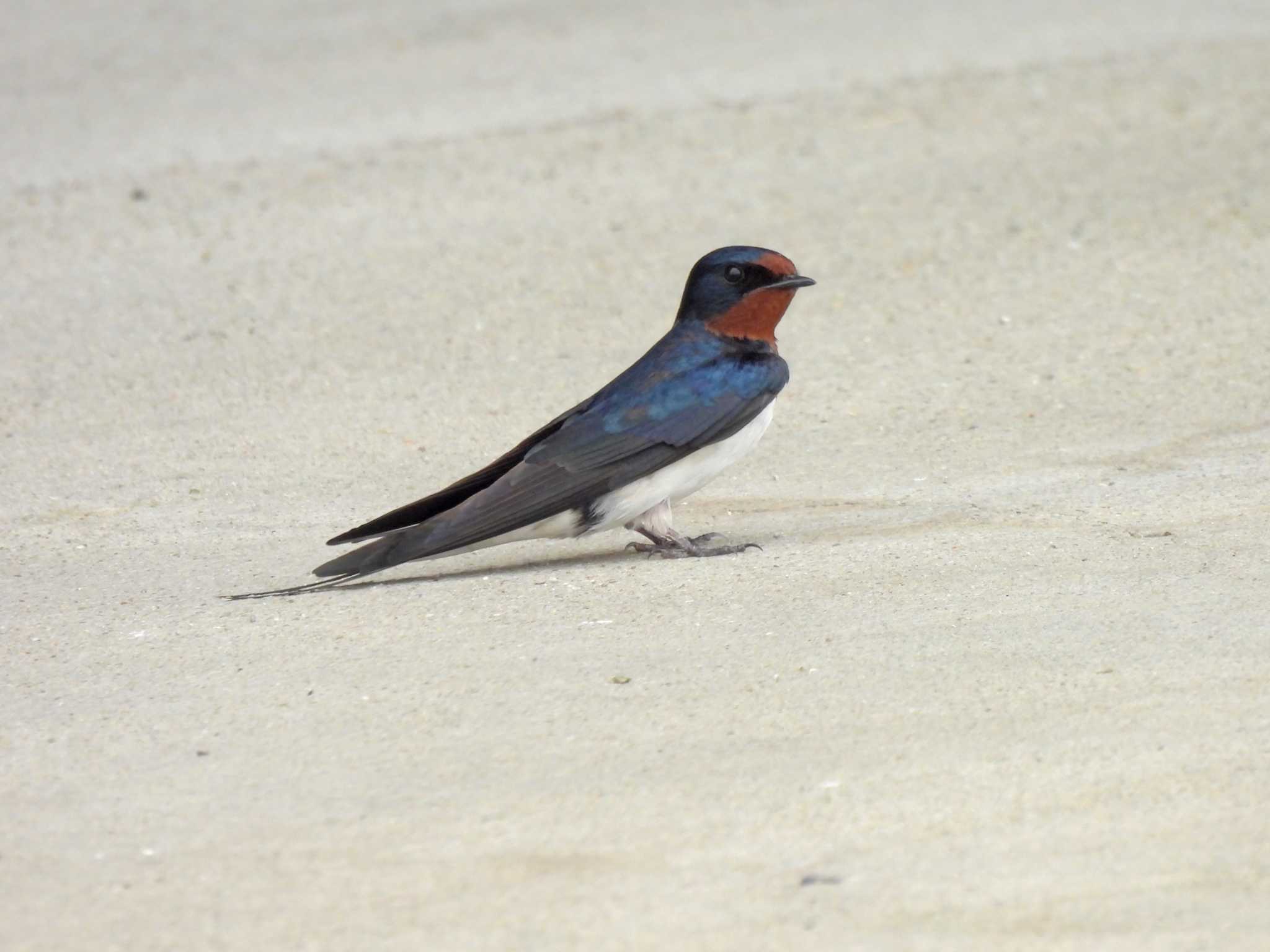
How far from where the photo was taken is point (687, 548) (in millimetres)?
5168

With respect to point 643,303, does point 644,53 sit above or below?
above

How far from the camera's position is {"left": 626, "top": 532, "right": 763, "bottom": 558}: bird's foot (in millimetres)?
5156

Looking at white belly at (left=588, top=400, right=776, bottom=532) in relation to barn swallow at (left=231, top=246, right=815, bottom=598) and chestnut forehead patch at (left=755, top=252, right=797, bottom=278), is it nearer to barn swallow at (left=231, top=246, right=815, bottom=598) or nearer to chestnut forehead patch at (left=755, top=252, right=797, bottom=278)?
barn swallow at (left=231, top=246, right=815, bottom=598)

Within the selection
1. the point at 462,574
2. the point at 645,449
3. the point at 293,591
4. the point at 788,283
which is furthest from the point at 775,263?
the point at 293,591

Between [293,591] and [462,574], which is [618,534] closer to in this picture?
[462,574]

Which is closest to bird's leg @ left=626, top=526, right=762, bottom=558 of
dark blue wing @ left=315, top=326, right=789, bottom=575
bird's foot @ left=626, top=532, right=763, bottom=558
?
bird's foot @ left=626, top=532, right=763, bottom=558

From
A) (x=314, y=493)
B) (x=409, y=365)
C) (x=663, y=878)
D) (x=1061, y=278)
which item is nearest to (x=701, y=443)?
(x=314, y=493)

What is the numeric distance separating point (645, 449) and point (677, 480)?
136 millimetres

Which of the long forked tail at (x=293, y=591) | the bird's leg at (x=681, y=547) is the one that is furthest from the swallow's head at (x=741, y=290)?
the long forked tail at (x=293, y=591)

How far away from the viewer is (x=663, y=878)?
126 inches

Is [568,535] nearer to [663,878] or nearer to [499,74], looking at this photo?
[663,878]

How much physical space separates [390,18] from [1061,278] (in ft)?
18.2

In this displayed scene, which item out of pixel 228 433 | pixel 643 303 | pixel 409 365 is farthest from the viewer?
pixel 643 303

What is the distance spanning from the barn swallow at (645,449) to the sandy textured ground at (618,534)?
5.5 inches
